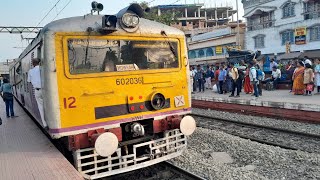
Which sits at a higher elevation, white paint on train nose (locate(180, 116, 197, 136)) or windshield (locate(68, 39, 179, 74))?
windshield (locate(68, 39, 179, 74))

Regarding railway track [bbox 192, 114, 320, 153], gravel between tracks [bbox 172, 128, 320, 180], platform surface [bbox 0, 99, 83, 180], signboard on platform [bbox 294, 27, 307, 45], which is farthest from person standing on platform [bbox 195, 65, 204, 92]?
signboard on platform [bbox 294, 27, 307, 45]

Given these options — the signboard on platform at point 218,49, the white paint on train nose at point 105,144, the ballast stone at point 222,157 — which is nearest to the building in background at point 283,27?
the signboard on platform at point 218,49

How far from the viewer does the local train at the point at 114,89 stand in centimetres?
473

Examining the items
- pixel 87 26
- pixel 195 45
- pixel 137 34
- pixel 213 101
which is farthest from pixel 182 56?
pixel 195 45

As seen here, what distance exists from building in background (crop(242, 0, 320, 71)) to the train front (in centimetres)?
2304

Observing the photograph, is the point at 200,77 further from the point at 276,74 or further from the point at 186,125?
the point at 186,125

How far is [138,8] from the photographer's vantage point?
17.5 ft

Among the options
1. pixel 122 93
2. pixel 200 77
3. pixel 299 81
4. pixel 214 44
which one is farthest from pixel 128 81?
pixel 214 44

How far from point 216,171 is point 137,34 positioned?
9.49 feet

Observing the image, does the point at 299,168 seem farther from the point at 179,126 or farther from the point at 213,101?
the point at 213,101

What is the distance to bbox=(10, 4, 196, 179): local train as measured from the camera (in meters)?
4.73

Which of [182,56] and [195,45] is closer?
[182,56]

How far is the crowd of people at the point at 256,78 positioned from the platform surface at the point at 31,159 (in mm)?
9128

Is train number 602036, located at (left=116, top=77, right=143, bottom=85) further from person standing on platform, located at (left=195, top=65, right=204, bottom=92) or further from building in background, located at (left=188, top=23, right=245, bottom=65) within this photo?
building in background, located at (left=188, top=23, right=245, bottom=65)
